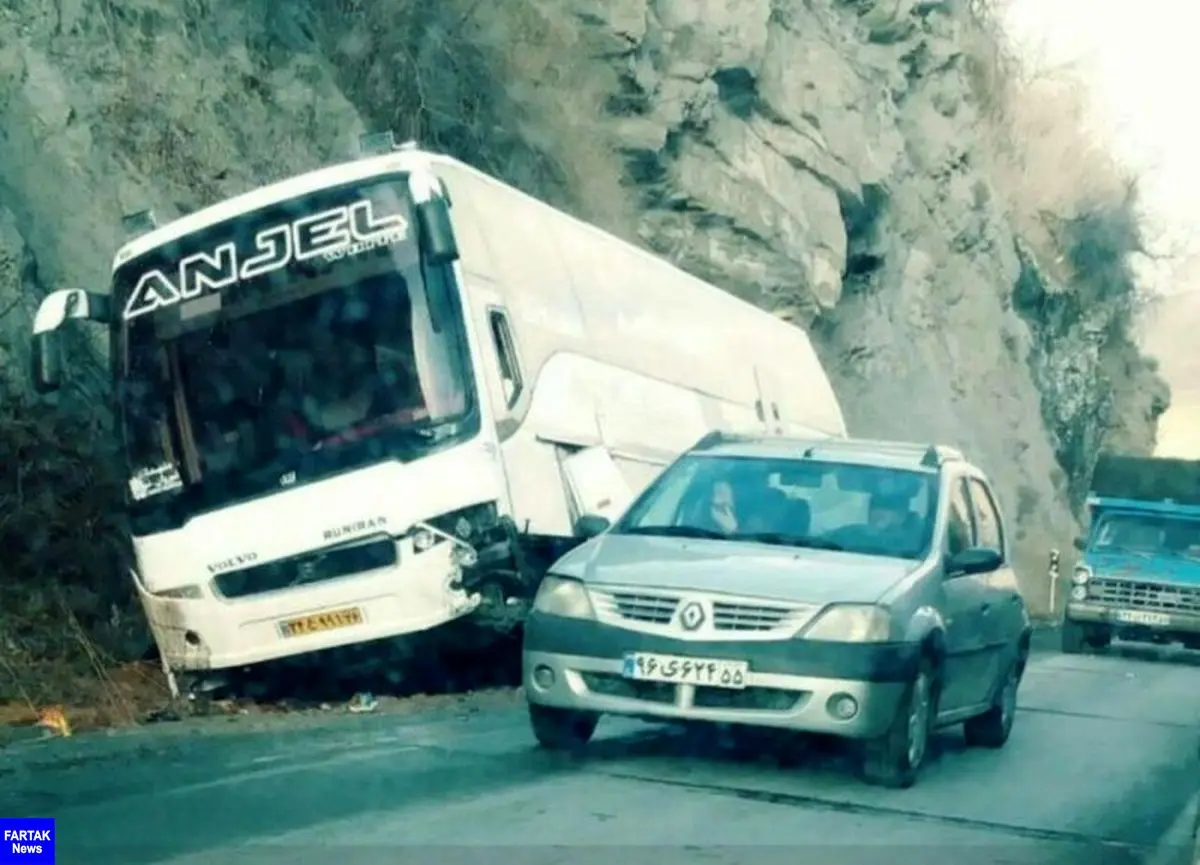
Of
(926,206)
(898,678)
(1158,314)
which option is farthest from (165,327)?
(1158,314)

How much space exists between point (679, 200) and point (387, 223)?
61.7 feet

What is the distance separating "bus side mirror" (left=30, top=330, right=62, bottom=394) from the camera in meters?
13.4

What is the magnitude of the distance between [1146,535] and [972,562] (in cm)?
1829

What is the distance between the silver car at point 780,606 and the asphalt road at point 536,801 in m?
0.39

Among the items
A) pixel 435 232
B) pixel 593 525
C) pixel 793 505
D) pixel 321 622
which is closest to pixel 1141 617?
pixel 321 622

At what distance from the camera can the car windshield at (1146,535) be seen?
91.9 feet

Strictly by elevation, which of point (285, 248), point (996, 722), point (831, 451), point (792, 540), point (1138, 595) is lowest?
point (1138, 595)

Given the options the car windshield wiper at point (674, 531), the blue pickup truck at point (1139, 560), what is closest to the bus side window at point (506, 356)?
the car windshield wiper at point (674, 531)

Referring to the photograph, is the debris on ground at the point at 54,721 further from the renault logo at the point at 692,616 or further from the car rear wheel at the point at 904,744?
the car rear wheel at the point at 904,744

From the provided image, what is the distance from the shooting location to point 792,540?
10.6m

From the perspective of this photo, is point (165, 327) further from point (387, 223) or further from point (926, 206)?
point (926, 206)

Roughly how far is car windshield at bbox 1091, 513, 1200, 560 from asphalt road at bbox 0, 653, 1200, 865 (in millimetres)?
15539

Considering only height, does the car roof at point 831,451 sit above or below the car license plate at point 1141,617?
above

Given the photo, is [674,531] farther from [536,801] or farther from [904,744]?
[536,801]
